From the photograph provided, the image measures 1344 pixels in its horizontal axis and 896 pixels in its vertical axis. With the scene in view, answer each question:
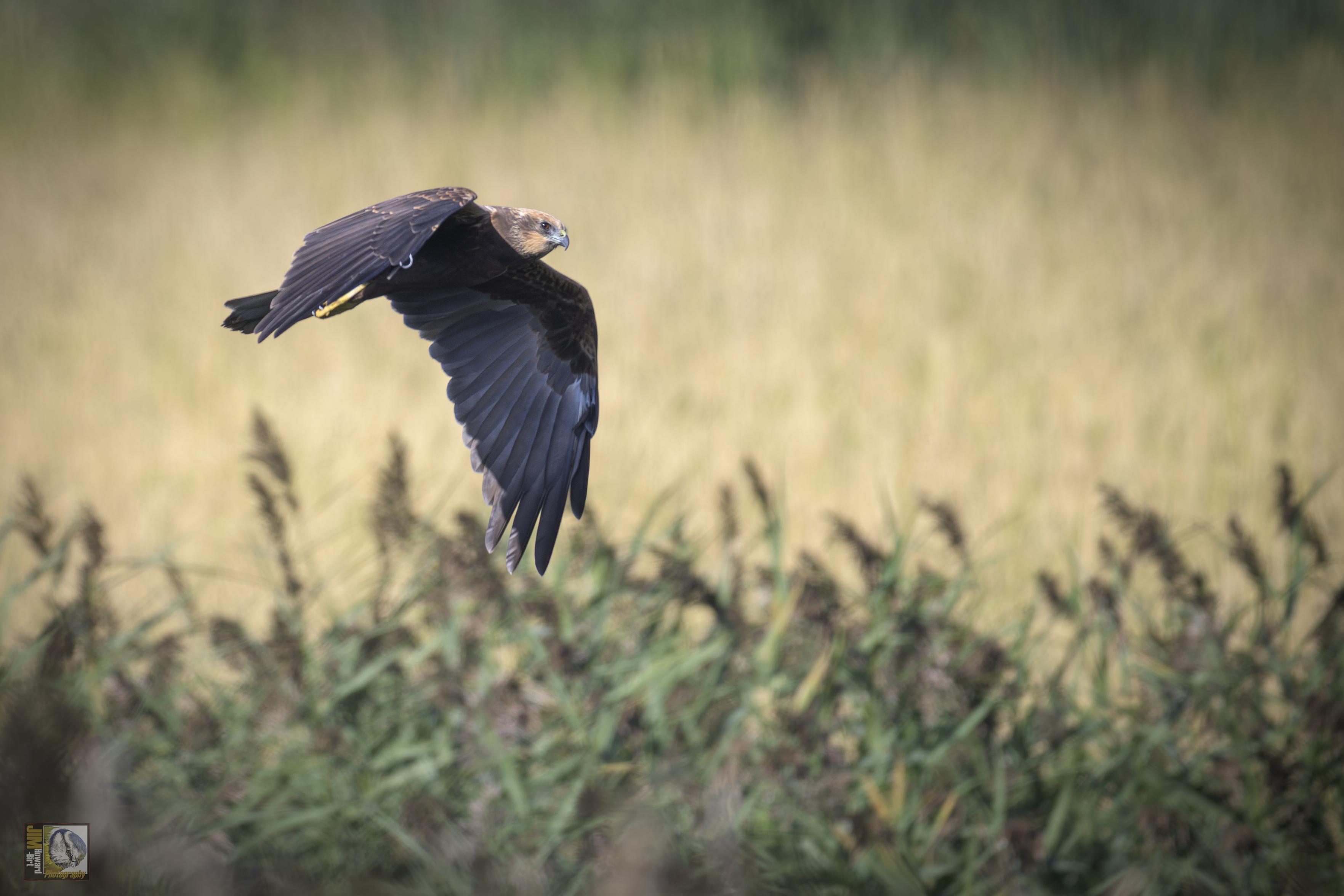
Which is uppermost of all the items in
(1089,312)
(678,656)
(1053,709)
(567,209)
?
(567,209)

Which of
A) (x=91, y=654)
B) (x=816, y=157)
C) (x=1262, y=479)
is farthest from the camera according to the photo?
(x=816, y=157)

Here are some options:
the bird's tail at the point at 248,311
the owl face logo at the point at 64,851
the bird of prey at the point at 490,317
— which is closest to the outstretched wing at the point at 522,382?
the bird of prey at the point at 490,317

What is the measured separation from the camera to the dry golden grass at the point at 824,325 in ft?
24.9

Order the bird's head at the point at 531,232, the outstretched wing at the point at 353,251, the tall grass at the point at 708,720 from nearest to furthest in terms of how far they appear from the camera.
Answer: the outstretched wing at the point at 353,251, the bird's head at the point at 531,232, the tall grass at the point at 708,720

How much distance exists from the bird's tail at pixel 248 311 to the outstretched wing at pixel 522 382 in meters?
0.50

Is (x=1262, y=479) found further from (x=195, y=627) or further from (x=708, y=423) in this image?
(x=195, y=627)

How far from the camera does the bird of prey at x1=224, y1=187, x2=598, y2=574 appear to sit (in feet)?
7.01

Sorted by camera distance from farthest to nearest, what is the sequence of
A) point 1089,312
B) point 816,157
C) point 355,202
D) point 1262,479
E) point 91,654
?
point 816,157, point 355,202, point 1089,312, point 1262,479, point 91,654

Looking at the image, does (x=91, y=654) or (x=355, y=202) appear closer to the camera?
(x=91, y=654)

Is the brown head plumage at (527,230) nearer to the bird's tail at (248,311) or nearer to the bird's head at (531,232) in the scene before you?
the bird's head at (531,232)

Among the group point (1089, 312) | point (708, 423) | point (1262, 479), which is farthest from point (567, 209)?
point (1262, 479)

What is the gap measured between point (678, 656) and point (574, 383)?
1402 millimetres

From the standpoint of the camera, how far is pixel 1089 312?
9.77 meters

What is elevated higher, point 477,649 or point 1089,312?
point 1089,312
